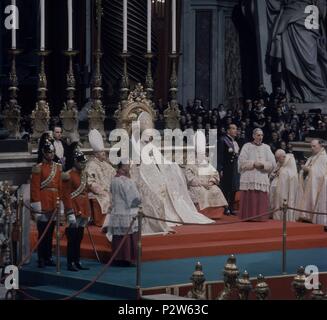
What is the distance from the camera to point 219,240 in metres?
20.7

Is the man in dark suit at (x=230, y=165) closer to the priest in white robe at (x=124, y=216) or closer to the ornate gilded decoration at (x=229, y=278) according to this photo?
the priest in white robe at (x=124, y=216)

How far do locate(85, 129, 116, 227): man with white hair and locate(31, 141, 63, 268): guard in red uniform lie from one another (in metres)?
1.59

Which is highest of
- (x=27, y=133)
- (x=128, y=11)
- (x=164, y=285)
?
(x=128, y=11)

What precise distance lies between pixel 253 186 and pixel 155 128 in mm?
1853

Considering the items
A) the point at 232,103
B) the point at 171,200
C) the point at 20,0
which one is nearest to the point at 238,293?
the point at 171,200

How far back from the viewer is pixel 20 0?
28.0 m

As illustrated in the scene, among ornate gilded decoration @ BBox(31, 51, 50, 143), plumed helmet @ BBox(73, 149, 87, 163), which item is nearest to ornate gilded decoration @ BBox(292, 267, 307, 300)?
plumed helmet @ BBox(73, 149, 87, 163)

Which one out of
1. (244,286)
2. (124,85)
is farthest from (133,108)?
(244,286)

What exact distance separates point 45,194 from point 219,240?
104 inches

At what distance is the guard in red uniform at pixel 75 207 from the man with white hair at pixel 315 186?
442cm

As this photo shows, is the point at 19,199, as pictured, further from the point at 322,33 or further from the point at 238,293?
the point at 322,33

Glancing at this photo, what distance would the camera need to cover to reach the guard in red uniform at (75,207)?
18.9 metres

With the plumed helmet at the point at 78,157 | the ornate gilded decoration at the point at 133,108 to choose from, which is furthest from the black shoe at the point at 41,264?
the ornate gilded decoration at the point at 133,108

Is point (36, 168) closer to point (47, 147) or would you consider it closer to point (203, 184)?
point (47, 147)
